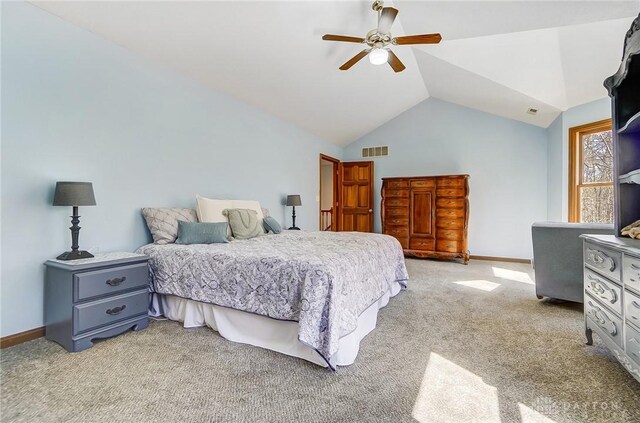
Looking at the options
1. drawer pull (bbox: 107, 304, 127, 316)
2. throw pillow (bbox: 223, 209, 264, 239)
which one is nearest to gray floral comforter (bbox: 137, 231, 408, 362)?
drawer pull (bbox: 107, 304, 127, 316)

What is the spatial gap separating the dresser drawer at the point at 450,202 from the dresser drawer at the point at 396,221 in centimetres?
67

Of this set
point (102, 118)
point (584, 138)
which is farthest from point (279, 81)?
point (584, 138)

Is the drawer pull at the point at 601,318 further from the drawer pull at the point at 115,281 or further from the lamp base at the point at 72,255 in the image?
the lamp base at the point at 72,255

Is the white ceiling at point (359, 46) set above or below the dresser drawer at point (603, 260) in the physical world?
above

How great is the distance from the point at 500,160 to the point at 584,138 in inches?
54.4

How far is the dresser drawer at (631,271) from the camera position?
1.49 meters

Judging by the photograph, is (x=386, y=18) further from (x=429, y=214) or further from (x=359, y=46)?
(x=429, y=214)

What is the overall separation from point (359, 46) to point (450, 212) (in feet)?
11.0

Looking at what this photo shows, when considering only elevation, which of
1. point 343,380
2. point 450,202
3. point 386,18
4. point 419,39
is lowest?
point 343,380

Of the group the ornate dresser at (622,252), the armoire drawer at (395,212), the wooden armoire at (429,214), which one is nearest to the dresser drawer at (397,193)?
the wooden armoire at (429,214)

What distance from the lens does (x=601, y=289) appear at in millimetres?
1910

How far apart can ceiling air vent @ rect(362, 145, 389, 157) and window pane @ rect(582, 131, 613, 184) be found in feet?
11.0

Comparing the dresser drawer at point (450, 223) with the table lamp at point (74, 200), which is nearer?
the table lamp at point (74, 200)

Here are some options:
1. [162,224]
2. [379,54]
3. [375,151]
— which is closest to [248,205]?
[162,224]
